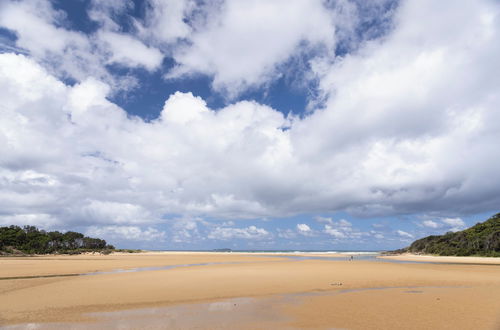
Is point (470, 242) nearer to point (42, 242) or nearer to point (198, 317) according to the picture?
point (198, 317)


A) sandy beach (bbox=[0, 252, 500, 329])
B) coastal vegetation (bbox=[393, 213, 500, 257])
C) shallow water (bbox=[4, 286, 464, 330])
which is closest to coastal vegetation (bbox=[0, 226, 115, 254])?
sandy beach (bbox=[0, 252, 500, 329])

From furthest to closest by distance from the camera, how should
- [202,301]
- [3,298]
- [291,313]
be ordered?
[3,298], [202,301], [291,313]

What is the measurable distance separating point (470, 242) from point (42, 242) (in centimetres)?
11039

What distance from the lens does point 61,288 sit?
22.2m

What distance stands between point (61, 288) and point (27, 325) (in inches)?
433

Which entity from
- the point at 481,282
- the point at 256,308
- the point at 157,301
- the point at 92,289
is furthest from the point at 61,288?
the point at 481,282

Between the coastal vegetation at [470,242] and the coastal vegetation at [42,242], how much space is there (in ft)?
304

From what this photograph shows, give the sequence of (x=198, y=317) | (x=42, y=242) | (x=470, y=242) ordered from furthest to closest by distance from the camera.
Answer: (x=42, y=242) → (x=470, y=242) → (x=198, y=317)

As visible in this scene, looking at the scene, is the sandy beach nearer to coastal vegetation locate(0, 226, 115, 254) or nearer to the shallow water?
the shallow water

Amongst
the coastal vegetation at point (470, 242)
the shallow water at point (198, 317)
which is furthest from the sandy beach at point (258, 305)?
the coastal vegetation at point (470, 242)

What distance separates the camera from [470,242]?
70562 millimetres

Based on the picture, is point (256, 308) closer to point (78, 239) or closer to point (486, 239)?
point (486, 239)

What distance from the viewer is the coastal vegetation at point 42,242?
295ft

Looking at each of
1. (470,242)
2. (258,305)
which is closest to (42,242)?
(258,305)
